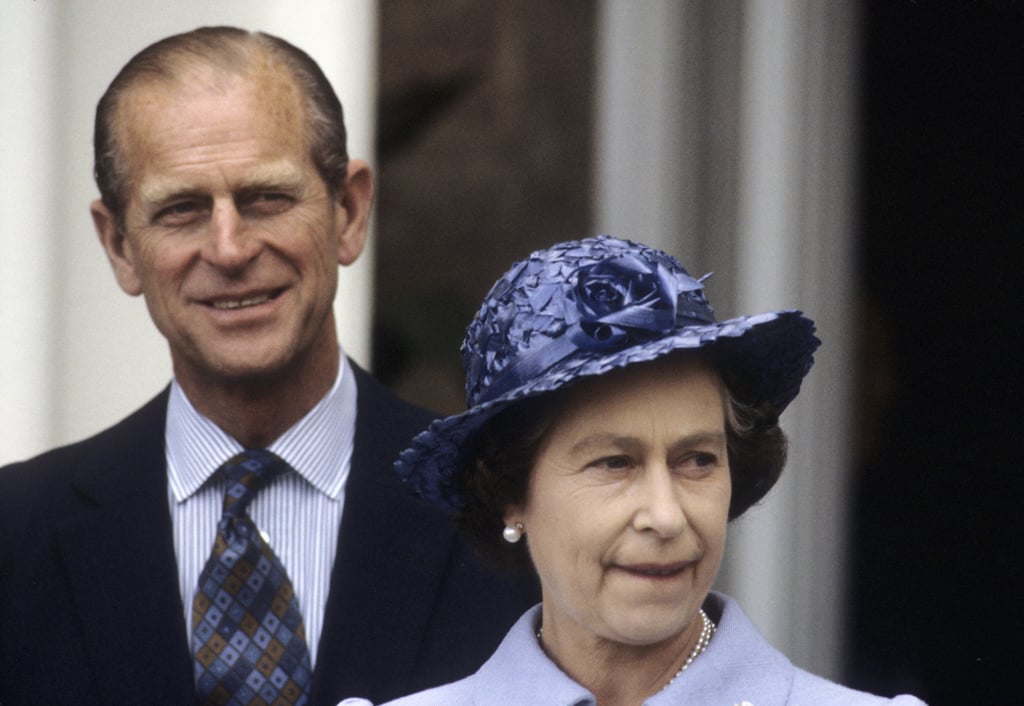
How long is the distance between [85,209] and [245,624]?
152 cm

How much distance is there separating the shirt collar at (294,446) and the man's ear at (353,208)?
0.24m

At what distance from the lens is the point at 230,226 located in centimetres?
308

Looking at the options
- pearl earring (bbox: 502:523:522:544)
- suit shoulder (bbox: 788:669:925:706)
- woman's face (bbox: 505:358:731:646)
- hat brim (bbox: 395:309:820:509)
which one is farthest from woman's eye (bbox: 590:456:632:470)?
suit shoulder (bbox: 788:669:925:706)

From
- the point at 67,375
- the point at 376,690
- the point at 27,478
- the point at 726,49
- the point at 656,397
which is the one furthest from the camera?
the point at 726,49

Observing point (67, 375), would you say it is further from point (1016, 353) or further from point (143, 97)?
point (1016, 353)

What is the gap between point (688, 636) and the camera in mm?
2469

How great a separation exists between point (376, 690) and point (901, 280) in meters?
1.96

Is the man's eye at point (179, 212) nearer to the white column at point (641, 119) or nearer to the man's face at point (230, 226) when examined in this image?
the man's face at point (230, 226)

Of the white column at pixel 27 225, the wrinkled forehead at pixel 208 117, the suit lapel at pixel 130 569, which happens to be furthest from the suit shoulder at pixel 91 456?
the white column at pixel 27 225

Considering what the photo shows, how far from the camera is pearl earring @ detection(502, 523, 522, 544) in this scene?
2.54 m

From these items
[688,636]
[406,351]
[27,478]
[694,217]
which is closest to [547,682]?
[688,636]

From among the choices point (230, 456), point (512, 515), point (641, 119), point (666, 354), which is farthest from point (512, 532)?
point (641, 119)

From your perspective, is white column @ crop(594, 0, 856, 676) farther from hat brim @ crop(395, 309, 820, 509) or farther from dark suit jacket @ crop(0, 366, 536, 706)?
hat brim @ crop(395, 309, 820, 509)

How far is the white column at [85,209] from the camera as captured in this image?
414cm
